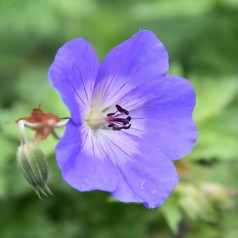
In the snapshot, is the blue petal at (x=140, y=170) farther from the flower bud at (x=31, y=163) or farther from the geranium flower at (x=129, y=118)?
the flower bud at (x=31, y=163)

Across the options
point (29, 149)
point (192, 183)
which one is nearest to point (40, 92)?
point (192, 183)

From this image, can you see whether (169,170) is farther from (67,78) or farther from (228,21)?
(228,21)

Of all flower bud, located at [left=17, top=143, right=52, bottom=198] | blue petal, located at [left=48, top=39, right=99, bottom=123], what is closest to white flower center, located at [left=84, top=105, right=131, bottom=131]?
blue petal, located at [left=48, top=39, right=99, bottom=123]

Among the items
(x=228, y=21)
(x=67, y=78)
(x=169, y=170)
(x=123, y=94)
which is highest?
(x=67, y=78)

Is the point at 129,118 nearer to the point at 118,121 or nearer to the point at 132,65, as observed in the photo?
the point at 118,121

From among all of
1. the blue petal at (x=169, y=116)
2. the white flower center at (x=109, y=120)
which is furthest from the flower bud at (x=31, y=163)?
the blue petal at (x=169, y=116)

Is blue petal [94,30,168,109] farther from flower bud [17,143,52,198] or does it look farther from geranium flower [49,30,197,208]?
flower bud [17,143,52,198]
